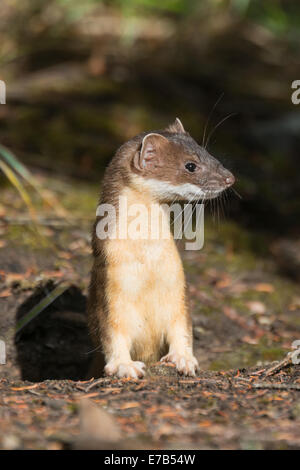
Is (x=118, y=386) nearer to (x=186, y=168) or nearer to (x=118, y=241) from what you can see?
(x=118, y=241)

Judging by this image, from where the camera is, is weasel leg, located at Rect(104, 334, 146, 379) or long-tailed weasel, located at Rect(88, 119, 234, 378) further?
long-tailed weasel, located at Rect(88, 119, 234, 378)

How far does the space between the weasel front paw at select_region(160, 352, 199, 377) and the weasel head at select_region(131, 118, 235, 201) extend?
102 centimetres

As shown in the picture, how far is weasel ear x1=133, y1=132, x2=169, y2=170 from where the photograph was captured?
439cm

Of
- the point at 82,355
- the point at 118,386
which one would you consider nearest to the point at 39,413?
the point at 118,386

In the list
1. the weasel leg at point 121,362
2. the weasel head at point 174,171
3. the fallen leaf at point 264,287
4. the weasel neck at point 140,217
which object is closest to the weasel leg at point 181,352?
the weasel leg at point 121,362

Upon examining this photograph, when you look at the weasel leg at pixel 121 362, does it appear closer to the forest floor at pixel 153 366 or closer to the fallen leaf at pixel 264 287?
the forest floor at pixel 153 366

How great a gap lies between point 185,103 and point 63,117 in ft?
7.23

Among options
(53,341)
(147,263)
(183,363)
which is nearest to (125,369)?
(183,363)

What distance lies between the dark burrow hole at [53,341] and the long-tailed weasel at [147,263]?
43.1 inches

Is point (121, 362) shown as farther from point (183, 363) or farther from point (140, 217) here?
point (140, 217)

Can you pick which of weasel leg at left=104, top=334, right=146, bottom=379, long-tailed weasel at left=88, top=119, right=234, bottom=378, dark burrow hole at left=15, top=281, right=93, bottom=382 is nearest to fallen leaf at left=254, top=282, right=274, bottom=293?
dark burrow hole at left=15, top=281, right=93, bottom=382

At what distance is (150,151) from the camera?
4.45 meters

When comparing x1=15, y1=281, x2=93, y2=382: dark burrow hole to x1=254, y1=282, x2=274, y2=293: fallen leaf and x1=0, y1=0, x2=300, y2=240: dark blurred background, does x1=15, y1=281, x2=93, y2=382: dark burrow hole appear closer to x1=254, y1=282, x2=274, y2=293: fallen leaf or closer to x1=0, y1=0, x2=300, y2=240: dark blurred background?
x1=254, y1=282, x2=274, y2=293: fallen leaf

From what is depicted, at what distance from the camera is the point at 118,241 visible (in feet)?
14.1
